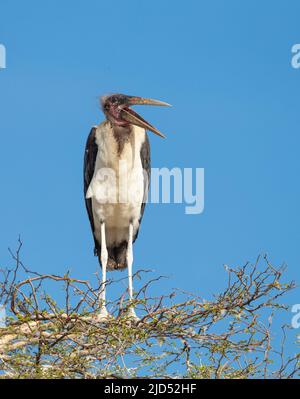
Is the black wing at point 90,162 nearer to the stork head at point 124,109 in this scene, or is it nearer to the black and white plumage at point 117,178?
the black and white plumage at point 117,178

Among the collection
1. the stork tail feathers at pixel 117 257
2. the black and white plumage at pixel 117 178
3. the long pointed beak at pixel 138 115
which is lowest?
the stork tail feathers at pixel 117 257

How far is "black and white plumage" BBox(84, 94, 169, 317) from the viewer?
14.6 m

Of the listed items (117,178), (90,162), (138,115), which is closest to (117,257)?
(117,178)

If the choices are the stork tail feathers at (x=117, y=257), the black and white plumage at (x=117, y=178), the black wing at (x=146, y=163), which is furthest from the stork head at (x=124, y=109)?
the stork tail feathers at (x=117, y=257)

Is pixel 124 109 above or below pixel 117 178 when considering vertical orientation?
above

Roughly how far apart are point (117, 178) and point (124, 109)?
0.93m

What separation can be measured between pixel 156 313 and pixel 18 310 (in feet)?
3.93

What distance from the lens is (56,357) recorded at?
1066cm

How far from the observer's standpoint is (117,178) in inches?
577

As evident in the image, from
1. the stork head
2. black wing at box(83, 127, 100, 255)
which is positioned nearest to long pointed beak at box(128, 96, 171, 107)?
the stork head

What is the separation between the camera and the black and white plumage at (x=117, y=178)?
14648 mm

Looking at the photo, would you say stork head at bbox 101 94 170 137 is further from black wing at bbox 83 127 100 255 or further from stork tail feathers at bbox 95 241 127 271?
stork tail feathers at bbox 95 241 127 271

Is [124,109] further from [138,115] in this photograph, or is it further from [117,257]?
[117,257]
